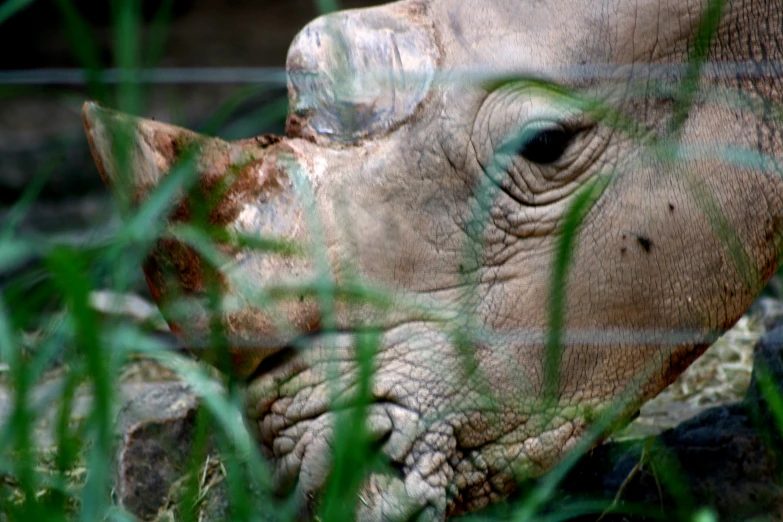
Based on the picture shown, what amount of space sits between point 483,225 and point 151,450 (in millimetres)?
1391

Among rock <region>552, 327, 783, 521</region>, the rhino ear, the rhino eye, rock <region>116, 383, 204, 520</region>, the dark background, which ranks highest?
the dark background

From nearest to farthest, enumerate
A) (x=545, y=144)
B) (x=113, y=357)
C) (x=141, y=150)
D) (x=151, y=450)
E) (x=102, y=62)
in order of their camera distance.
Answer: (x=113, y=357) < (x=141, y=150) < (x=545, y=144) < (x=151, y=450) < (x=102, y=62)

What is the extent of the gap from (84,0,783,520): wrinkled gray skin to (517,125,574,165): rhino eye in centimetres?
2

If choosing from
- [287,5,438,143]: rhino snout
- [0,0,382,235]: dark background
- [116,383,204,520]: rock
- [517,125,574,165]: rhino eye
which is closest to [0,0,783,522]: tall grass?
[287,5,438,143]: rhino snout

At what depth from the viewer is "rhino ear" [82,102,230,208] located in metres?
2.54

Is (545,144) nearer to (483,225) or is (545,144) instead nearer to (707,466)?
(483,225)

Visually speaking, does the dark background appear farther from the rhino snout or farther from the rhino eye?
the rhino eye

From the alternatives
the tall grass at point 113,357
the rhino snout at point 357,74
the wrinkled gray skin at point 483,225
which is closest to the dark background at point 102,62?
the rhino snout at point 357,74

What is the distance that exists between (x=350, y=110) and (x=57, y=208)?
426 cm

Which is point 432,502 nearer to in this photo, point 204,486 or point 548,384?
point 548,384

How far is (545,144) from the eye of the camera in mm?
2816

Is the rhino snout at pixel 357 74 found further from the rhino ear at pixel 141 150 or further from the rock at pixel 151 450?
the rock at pixel 151 450

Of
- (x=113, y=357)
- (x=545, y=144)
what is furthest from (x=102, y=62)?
(x=113, y=357)

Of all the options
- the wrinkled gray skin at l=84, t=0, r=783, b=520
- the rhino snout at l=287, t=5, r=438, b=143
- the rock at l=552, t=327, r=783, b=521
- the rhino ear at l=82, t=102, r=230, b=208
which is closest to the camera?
the rhino ear at l=82, t=102, r=230, b=208
